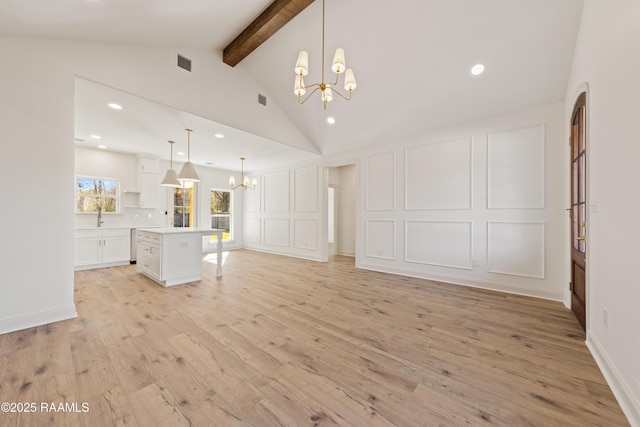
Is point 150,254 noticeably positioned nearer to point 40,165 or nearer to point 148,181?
point 40,165

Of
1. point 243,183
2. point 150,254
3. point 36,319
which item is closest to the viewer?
point 36,319

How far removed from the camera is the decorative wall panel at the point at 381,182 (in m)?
4.86

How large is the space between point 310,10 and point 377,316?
12.9 feet

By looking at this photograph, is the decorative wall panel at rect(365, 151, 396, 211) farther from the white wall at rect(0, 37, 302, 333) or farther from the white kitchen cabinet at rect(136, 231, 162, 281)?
the white wall at rect(0, 37, 302, 333)

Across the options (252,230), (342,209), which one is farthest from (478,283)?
(252,230)

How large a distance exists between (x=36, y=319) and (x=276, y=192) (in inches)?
212

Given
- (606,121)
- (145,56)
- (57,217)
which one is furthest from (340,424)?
(145,56)

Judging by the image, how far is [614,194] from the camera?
1637 mm

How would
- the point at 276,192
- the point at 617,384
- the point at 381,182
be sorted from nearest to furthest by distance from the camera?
the point at 617,384
the point at 381,182
the point at 276,192

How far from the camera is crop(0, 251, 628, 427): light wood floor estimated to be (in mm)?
1376

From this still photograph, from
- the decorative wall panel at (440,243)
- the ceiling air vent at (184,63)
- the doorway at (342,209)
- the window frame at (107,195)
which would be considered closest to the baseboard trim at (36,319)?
the ceiling air vent at (184,63)

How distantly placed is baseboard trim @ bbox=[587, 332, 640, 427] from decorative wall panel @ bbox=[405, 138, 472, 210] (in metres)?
2.40

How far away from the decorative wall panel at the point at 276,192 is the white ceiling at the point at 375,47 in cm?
247

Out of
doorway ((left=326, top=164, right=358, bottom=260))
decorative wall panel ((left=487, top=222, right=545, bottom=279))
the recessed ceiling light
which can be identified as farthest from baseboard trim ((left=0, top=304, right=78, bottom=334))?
the recessed ceiling light
